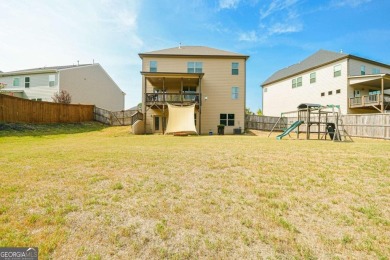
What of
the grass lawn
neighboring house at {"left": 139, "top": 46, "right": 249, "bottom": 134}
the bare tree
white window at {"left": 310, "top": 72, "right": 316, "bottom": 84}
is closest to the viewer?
the grass lawn

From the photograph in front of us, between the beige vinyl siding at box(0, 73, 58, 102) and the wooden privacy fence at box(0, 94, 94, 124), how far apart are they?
5.06 metres

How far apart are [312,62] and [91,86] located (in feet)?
106

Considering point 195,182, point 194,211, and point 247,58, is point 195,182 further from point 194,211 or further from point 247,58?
point 247,58

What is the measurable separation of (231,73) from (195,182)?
1996 cm

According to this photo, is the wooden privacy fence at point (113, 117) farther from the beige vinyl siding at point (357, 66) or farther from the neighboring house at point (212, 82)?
the beige vinyl siding at point (357, 66)

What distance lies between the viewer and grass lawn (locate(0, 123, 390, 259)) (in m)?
2.30

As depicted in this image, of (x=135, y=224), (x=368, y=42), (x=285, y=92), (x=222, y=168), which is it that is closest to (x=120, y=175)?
(x=135, y=224)

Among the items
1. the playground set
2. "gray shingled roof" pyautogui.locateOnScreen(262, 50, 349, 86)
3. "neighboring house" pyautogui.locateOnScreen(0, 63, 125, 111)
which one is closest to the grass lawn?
the playground set

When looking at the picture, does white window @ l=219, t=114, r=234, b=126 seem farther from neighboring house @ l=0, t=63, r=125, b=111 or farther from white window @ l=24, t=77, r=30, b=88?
white window @ l=24, t=77, r=30, b=88

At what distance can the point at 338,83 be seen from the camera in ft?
73.6

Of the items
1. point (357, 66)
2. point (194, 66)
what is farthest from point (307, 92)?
point (194, 66)

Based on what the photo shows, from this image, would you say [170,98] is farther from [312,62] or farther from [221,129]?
[312,62]

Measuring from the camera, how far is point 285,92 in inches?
1147

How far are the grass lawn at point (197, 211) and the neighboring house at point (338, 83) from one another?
2056 cm
